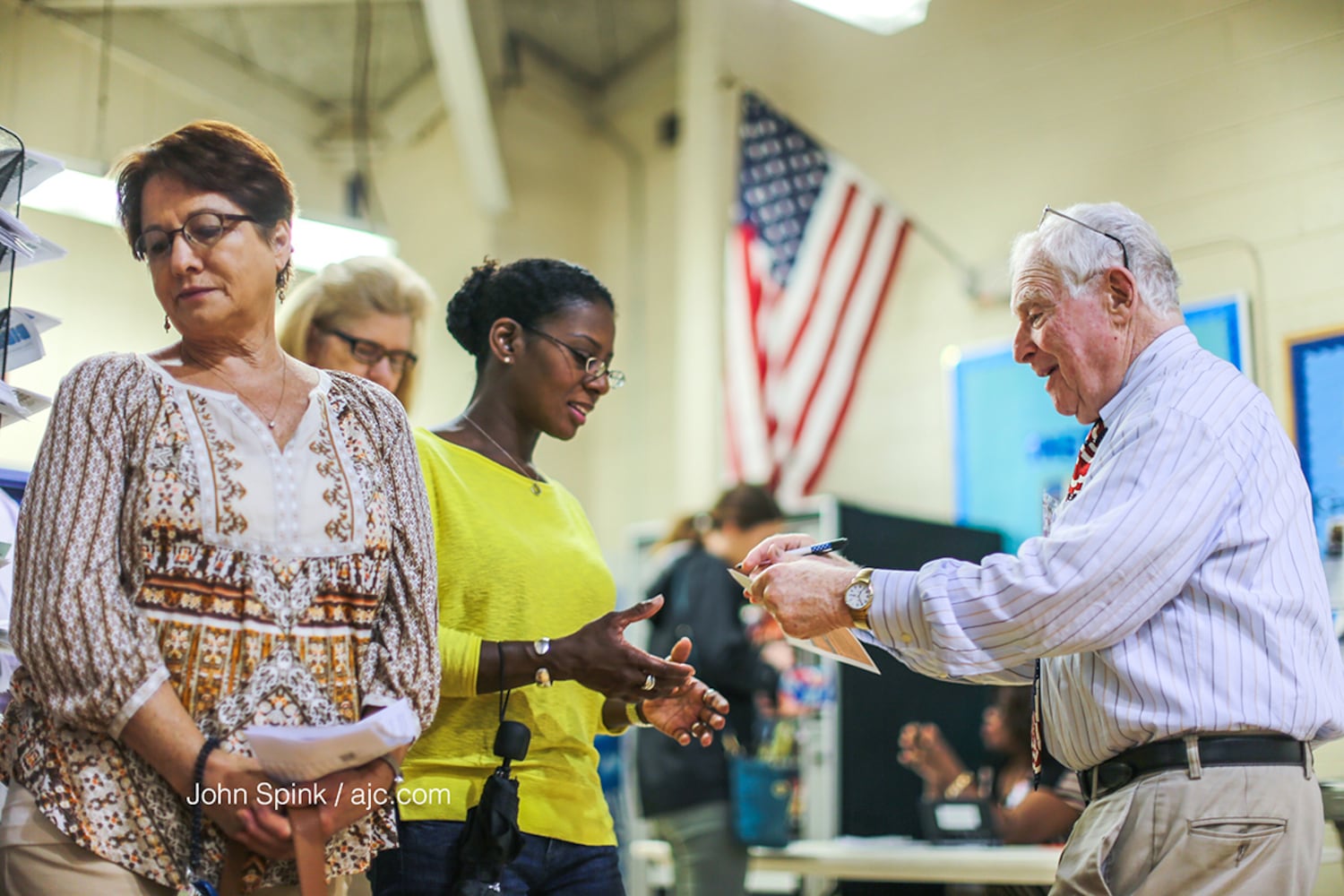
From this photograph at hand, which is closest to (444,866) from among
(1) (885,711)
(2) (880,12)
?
(1) (885,711)

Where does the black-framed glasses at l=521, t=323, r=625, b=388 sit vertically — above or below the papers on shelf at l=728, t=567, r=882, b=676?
above

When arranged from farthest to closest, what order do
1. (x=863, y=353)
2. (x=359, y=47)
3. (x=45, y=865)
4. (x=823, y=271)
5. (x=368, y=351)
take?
1. (x=359, y=47)
2. (x=863, y=353)
3. (x=823, y=271)
4. (x=368, y=351)
5. (x=45, y=865)

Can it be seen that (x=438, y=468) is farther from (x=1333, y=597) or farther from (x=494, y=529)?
(x=1333, y=597)

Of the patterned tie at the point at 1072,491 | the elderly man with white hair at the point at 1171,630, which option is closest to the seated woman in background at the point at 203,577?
the elderly man with white hair at the point at 1171,630

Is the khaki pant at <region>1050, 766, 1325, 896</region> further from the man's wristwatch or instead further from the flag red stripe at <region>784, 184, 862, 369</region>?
the flag red stripe at <region>784, 184, 862, 369</region>

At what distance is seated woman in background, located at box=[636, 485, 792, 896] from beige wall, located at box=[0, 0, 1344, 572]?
3.79 ft

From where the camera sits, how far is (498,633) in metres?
1.88

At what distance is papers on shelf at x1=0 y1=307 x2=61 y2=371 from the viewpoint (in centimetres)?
194

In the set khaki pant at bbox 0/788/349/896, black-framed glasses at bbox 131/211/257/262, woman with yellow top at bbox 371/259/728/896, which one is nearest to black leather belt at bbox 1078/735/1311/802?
woman with yellow top at bbox 371/259/728/896

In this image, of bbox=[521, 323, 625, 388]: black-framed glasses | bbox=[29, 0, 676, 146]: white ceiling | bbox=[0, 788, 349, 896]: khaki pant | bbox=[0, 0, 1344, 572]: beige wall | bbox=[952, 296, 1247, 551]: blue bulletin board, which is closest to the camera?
bbox=[0, 788, 349, 896]: khaki pant

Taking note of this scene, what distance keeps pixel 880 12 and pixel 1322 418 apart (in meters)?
2.22

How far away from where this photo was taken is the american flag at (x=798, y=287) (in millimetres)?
5613

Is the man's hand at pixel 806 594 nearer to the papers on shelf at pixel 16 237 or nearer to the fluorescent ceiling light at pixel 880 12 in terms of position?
the papers on shelf at pixel 16 237

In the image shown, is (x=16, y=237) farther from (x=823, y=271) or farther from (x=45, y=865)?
(x=823, y=271)
